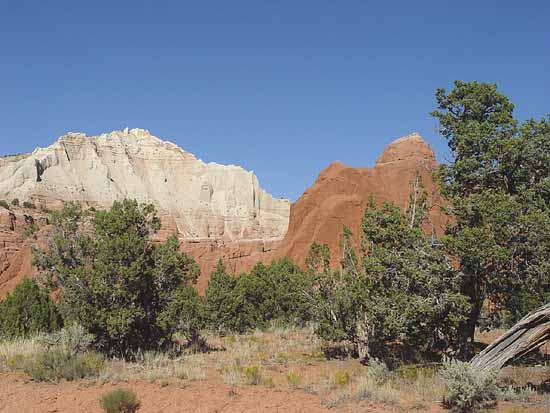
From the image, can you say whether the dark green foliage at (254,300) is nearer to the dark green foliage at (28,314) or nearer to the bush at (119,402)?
the dark green foliage at (28,314)

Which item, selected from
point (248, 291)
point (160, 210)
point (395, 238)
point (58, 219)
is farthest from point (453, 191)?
point (160, 210)

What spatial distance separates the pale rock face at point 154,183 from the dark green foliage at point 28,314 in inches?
2006

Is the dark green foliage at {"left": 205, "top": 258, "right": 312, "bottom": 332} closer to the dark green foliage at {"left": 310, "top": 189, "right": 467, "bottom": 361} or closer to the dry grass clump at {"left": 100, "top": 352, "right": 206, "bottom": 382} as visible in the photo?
the dark green foliage at {"left": 310, "top": 189, "right": 467, "bottom": 361}

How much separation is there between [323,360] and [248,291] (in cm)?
1162

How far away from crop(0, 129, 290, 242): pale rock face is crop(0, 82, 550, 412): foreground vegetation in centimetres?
5568

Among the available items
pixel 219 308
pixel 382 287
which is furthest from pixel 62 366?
pixel 219 308

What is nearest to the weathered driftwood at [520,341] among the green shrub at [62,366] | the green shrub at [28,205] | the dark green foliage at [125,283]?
the green shrub at [62,366]

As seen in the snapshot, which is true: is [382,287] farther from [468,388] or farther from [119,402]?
[119,402]

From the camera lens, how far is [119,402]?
337 inches

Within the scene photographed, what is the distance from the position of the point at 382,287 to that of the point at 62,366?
7.22 meters

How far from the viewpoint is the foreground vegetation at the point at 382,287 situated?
33.3 ft

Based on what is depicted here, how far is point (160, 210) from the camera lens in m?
79.6

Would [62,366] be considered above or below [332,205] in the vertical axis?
below

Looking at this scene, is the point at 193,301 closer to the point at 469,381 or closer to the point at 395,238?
the point at 395,238
